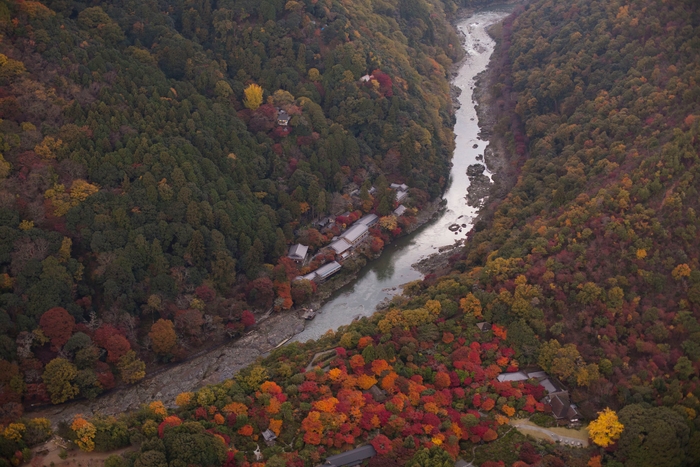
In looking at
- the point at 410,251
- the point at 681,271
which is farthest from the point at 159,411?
the point at 681,271

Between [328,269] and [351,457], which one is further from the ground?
[351,457]

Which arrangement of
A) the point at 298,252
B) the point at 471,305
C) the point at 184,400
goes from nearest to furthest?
1. the point at 184,400
2. the point at 471,305
3. the point at 298,252

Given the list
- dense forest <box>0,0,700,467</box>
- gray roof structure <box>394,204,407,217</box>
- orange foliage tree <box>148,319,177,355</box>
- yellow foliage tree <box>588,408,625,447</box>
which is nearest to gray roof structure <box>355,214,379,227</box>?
gray roof structure <box>394,204,407,217</box>

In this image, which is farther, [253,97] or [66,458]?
[253,97]

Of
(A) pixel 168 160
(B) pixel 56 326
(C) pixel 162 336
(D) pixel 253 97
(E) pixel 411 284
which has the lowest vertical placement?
(E) pixel 411 284

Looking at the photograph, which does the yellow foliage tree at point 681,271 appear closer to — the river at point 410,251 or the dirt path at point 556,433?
the dirt path at point 556,433

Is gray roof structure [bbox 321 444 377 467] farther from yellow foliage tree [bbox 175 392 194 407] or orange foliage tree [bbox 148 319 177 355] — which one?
orange foliage tree [bbox 148 319 177 355]

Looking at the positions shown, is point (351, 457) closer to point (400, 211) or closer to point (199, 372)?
point (199, 372)

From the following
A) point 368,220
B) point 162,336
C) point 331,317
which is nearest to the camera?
point 162,336
